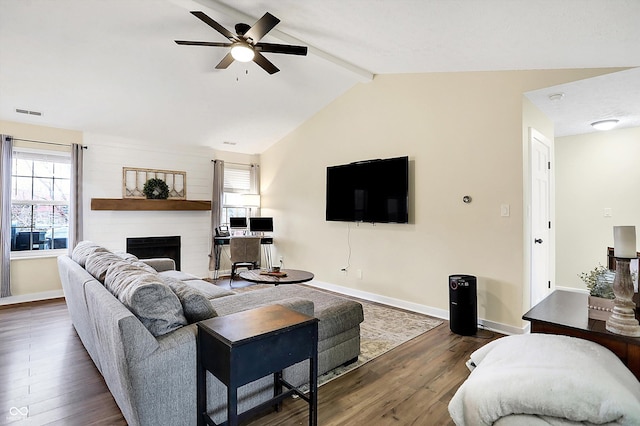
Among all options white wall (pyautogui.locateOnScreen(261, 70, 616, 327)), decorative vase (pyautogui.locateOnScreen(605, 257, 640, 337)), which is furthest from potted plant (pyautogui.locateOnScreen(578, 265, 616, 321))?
white wall (pyautogui.locateOnScreen(261, 70, 616, 327))

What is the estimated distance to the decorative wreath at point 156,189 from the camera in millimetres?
5523

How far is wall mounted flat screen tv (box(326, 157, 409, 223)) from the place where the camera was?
429 cm

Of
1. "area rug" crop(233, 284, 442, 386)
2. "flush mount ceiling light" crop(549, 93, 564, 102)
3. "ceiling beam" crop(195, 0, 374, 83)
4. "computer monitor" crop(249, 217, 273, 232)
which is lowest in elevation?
"area rug" crop(233, 284, 442, 386)

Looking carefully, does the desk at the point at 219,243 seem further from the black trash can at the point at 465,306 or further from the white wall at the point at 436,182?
the black trash can at the point at 465,306

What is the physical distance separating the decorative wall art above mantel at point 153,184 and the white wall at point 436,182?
2415 millimetres

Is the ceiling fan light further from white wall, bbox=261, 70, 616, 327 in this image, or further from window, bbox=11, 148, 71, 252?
window, bbox=11, 148, 71, 252

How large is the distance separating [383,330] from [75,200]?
4.79 metres

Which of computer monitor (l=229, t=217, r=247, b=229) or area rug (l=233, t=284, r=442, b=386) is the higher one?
computer monitor (l=229, t=217, r=247, b=229)

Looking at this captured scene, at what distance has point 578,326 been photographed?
5.51 ft

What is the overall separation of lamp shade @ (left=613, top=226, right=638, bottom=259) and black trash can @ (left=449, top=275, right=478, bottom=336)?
1.90 metres

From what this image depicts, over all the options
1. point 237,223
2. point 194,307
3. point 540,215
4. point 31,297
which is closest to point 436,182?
point 540,215

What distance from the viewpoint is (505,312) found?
11.4ft

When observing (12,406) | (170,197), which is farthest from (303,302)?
(170,197)

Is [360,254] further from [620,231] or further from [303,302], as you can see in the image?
[620,231]
